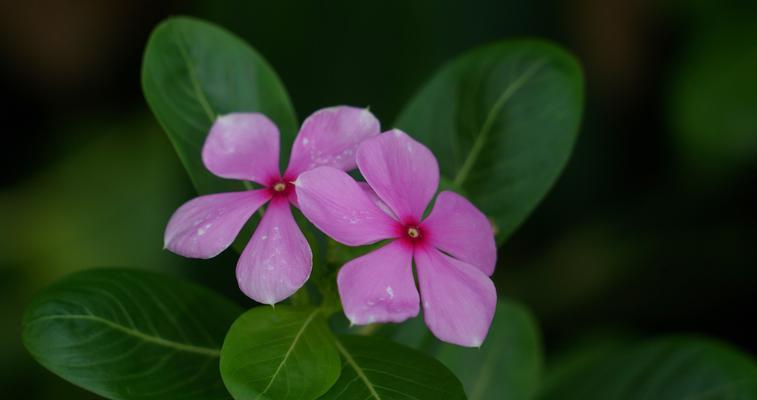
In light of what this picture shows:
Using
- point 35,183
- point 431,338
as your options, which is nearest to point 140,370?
point 431,338

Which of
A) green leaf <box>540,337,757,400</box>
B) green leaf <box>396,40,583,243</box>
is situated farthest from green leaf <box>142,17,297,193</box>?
green leaf <box>540,337,757,400</box>

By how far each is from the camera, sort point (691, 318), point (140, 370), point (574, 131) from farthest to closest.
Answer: point (691, 318), point (574, 131), point (140, 370)

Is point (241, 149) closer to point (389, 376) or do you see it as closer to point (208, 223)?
point (208, 223)

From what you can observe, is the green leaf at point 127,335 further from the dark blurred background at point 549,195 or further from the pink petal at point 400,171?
the dark blurred background at point 549,195

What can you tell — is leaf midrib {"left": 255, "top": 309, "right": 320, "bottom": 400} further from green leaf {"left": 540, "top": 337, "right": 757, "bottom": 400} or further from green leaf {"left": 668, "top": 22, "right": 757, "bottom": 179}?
green leaf {"left": 668, "top": 22, "right": 757, "bottom": 179}

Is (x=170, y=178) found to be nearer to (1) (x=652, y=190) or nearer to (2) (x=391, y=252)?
(1) (x=652, y=190)

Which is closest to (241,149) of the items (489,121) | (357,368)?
(357,368)

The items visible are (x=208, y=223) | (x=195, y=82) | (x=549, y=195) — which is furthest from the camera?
(x=549, y=195)
